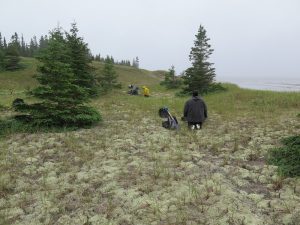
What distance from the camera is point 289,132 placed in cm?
1318

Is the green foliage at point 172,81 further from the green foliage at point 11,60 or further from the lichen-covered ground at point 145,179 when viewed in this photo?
the lichen-covered ground at point 145,179

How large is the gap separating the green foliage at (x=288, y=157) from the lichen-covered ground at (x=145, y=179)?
11.7 inches

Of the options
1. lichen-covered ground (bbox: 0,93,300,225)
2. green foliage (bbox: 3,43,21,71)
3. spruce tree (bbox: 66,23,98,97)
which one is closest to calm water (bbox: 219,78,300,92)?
spruce tree (bbox: 66,23,98,97)

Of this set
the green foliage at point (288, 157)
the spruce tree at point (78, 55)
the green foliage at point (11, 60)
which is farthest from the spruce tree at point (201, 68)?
the green foliage at point (11, 60)

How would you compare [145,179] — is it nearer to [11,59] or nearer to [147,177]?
[147,177]

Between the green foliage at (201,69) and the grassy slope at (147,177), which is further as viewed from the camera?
the green foliage at (201,69)

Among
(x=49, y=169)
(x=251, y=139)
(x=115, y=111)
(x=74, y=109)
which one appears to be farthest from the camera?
(x=115, y=111)

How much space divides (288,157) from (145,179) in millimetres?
4444

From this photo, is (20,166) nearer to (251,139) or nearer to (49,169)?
(49,169)

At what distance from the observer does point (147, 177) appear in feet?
28.9

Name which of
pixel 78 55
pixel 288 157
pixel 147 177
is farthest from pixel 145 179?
pixel 78 55

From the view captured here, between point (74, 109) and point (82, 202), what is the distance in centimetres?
797

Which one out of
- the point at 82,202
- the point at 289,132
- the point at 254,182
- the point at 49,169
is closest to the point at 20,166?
the point at 49,169

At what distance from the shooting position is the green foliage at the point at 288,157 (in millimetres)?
8654
